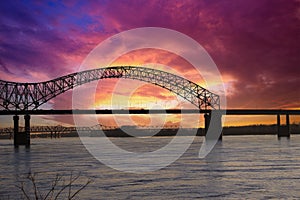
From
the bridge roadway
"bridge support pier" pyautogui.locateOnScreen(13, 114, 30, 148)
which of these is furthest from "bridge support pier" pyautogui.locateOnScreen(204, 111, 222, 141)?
"bridge support pier" pyautogui.locateOnScreen(13, 114, 30, 148)

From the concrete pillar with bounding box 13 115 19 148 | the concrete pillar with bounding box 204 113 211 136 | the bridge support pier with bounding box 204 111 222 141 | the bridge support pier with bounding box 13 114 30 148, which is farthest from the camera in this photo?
the concrete pillar with bounding box 204 113 211 136

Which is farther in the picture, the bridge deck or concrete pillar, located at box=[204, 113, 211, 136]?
concrete pillar, located at box=[204, 113, 211, 136]

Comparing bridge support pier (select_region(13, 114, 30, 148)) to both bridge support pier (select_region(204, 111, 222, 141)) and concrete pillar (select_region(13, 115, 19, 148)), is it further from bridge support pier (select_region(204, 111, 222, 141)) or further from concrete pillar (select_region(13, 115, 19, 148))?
bridge support pier (select_region(204, 111, 222, 141))

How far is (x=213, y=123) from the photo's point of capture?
143375 millimetres

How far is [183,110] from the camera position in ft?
484

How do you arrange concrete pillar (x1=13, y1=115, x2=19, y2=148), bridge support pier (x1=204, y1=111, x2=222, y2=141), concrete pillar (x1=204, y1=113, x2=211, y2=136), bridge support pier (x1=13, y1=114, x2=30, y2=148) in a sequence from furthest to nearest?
1. concrete pillar (x1=204, y1=113, x2=211, y2=136)
2. bridge support pier (x1=204, y1=111, x2=222, y2=141)
3. concrete pillar (x1=13, y1=115, x2=19, y2=148)
4. bridge support pier (x1=13, y1=114, x2=30, y2=148)

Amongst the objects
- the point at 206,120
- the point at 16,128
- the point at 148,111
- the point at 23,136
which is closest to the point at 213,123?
the point at 206,120

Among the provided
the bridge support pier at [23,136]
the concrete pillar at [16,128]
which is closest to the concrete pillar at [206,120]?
the bridge support pier at [23,136]

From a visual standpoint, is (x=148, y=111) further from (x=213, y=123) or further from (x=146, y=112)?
(x=213, y=123)

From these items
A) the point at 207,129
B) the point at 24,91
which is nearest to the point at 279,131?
the point at 207,129

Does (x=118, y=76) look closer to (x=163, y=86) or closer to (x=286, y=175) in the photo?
(x=163, y=86)

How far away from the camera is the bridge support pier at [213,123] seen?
140625 mm

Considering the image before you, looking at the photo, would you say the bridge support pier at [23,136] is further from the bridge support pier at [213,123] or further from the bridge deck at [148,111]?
the bridge support pier at [213,123]

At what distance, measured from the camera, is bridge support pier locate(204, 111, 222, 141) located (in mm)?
140625
